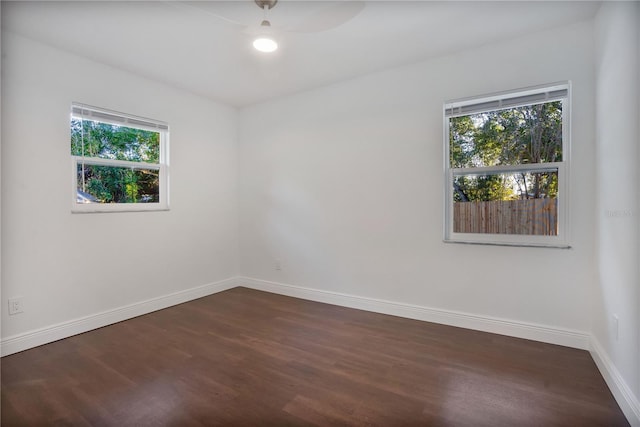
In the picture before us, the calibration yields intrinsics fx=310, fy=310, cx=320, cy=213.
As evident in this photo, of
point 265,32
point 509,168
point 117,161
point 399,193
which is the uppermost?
point 265,32

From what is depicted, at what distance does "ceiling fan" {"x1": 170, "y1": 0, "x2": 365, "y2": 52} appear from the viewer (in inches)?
73.0

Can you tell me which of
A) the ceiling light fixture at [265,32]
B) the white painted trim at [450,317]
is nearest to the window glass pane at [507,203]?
the white painted trim at [450,317]

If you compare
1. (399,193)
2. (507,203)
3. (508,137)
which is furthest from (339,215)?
(508,137)

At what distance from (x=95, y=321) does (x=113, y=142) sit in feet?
5.64

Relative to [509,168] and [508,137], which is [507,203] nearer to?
[509,168]

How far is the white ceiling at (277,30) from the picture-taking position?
213 cm

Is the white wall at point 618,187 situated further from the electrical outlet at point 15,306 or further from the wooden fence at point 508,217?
the electrical outlet at point 15,306

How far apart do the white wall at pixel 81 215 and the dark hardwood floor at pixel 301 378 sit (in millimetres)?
425

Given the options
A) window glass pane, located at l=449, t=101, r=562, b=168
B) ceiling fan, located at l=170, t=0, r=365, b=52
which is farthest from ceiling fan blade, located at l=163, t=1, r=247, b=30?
window glass pane, located at l=449, t=101, r=562, b=168

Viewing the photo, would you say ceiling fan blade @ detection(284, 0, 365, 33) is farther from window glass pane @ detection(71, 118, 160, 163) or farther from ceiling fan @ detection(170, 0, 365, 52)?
window glass pane @ detection(71, 118, 160, 163)

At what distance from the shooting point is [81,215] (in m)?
2.80

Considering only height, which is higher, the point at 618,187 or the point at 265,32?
the point at 265,32

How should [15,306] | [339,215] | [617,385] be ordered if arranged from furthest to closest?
[339,215] < [15,306] < [617,385]

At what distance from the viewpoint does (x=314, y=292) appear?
3688mm
